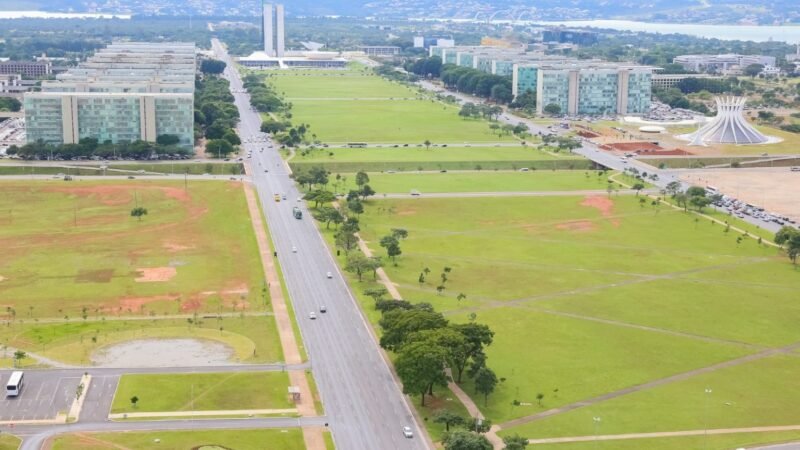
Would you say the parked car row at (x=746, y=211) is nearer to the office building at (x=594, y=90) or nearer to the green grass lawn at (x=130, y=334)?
the green grass lawn at (x=130, y=334)

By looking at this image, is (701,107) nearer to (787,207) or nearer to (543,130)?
(543,130)

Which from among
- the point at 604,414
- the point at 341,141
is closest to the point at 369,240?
the point at 604,414

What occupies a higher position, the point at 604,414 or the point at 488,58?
the point at 488,58

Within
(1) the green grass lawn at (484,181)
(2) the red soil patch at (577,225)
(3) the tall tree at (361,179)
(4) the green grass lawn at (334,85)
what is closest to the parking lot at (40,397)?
(2) the red soil patch at (577,225)

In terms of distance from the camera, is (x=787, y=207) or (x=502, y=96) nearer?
(x=787, y=207)

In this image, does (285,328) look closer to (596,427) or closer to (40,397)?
(40,397)
